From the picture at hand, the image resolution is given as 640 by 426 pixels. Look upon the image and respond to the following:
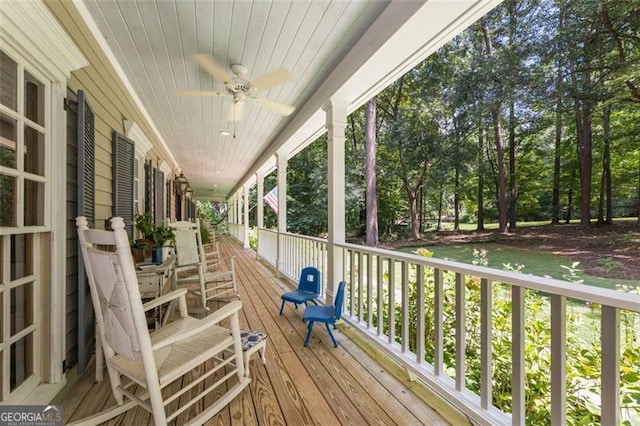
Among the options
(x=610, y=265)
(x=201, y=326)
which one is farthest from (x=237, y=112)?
(x=610, y=265)

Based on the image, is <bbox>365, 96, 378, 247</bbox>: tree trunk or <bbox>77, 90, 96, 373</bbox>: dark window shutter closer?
<bbox>77, 90, 96, 373</bbox>: dark window shutter

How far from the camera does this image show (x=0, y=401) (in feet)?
4.21

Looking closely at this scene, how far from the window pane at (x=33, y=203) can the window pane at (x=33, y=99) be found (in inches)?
14.3

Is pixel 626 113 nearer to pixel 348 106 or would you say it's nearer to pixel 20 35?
pixel 348 106

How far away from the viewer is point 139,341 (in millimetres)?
1201

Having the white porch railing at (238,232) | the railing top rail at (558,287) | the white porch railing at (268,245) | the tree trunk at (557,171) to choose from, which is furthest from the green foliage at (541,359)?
the white porch railing at (238,232)

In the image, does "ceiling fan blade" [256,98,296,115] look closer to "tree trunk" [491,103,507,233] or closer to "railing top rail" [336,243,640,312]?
"railing top rail" [336,243,640,312]

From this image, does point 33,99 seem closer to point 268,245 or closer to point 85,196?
point 85,196

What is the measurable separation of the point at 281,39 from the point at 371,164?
24.4 feet

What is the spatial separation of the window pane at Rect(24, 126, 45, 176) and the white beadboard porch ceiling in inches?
40.1

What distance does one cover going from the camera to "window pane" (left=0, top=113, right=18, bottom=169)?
4.23 ft

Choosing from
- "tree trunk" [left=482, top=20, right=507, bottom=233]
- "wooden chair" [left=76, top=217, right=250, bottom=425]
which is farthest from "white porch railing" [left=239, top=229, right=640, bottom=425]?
"tree trunk" [left=482, top=20, right=507, bottom=233]

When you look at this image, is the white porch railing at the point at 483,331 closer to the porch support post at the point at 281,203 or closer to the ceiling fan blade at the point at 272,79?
the ceiling fan blade at the point at 272,79

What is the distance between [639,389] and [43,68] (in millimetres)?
3349
